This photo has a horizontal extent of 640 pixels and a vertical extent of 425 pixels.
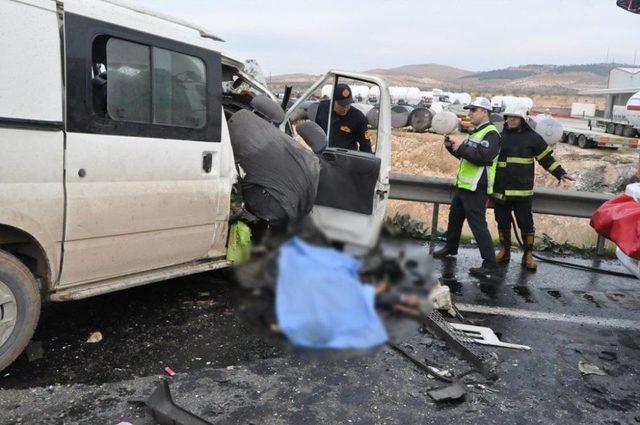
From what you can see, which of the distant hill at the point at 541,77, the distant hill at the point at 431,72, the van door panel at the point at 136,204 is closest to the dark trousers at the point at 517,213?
the van door panel at the point at 136,204

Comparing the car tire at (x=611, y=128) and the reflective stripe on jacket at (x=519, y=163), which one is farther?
the car tire at (x=611, y=128)

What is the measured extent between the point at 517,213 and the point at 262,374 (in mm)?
4030

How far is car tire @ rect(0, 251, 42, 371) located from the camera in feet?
10.2

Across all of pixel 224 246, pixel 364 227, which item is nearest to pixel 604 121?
pixel 224 246

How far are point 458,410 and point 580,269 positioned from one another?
4.00 metres

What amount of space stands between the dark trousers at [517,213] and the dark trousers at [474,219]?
92 centimetres

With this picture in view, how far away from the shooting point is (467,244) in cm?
721

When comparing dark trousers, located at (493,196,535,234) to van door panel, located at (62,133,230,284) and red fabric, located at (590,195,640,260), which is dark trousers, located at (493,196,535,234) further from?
van door panel, located at (62,133,230,284)

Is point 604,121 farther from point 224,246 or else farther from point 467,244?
point 224,246

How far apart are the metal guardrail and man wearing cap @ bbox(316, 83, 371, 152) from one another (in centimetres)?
76

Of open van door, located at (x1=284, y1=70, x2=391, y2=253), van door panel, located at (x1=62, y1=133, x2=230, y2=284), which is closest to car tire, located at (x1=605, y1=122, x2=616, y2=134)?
van door panel, located at (x1=62, y1=133, x2=230, y2=284)

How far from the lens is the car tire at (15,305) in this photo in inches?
123

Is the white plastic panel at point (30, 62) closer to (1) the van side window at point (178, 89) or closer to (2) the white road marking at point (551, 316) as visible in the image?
(1) the van side window at point (178, 89)

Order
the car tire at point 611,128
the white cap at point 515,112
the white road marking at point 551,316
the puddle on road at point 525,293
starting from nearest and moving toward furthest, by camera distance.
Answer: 1. the white road marking at point 551,316
2. the puddle on road at point 525,293
3. the white cap at point 515,112
4. the car tire at point 611,128
